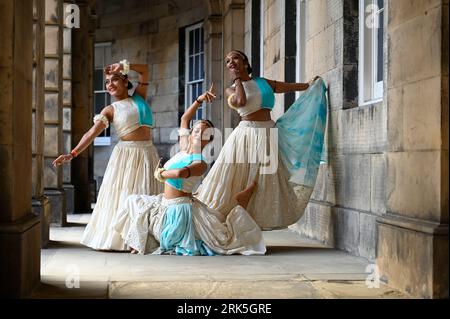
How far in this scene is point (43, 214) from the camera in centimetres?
678

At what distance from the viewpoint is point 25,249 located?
402 cm

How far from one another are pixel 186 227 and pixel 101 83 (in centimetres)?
1201

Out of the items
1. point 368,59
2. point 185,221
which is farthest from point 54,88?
point 368,59

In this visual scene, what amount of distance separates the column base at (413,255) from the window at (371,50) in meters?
1.78

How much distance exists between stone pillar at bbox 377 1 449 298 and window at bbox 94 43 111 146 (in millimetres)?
12821

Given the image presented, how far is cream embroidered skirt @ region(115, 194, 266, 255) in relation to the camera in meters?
6.04

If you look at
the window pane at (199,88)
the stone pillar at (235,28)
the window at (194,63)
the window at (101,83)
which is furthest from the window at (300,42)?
the window at (101,83)

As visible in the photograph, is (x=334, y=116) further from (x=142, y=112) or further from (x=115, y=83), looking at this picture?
(x=115, y=83)

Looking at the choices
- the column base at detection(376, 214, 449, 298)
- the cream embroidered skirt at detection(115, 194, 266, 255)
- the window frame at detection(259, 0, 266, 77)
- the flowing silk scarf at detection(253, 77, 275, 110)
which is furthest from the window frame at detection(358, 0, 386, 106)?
the window frame at detection(259, 0, 266, 77)

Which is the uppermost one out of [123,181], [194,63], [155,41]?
[155,41]

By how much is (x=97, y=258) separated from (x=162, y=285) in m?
1.46

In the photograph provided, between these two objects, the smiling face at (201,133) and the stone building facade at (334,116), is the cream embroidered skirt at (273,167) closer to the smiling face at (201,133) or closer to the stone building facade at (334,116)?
the stone building facade at (334,116)
